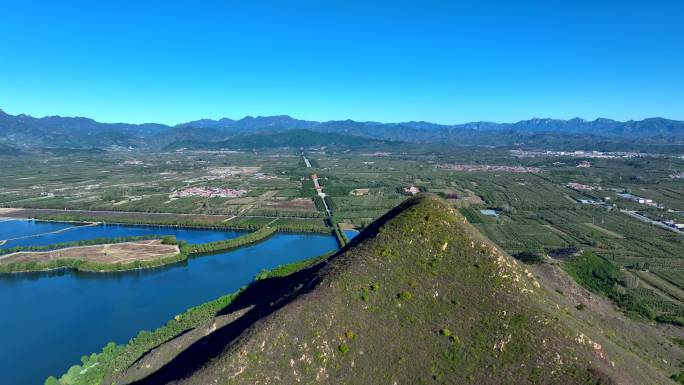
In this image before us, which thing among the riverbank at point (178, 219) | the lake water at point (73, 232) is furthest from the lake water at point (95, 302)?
the lake water at point (73, 232)

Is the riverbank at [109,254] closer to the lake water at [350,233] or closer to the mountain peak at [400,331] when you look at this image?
the lake water at [350,233]

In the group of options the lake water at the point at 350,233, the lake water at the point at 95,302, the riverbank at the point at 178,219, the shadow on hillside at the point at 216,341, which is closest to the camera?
the shadow on hillside at the point at 216,341

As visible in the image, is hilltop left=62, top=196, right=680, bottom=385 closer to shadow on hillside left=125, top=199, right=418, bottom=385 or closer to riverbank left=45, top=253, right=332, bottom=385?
shadow on hillside left=125, top=199, right=418, bottom=385

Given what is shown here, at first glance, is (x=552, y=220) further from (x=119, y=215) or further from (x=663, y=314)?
(x=119, y=215)

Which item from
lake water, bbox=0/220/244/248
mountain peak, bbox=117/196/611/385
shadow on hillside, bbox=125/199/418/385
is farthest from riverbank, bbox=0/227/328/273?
shadow on hillside, bbox=125/199/418/385

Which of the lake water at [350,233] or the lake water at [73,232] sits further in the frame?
the lake water at [350,233]

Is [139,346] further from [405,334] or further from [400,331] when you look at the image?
[405,334]

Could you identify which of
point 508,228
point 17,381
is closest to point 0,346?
point 17,381
